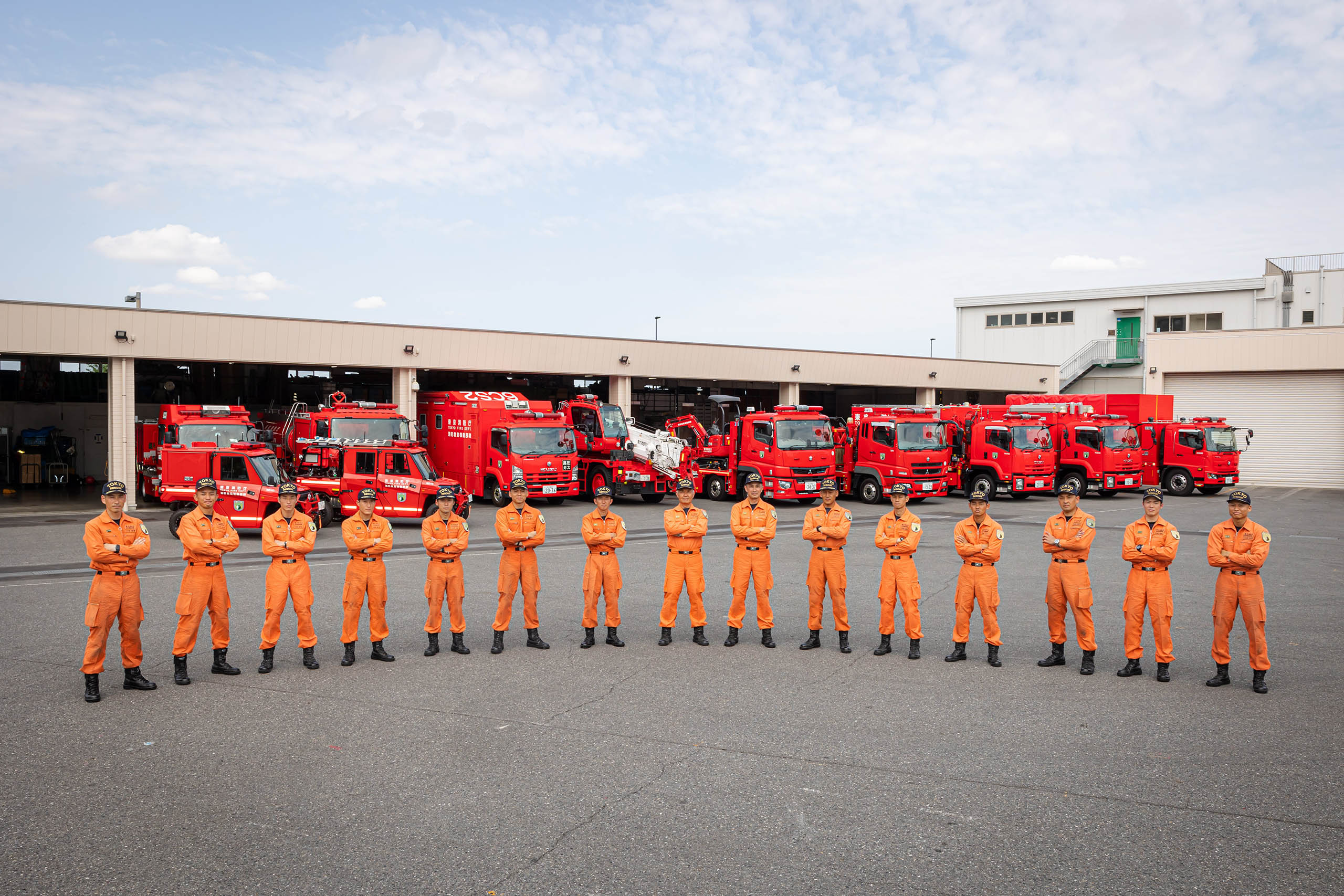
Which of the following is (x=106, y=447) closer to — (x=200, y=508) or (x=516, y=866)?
(x=200, y=508)

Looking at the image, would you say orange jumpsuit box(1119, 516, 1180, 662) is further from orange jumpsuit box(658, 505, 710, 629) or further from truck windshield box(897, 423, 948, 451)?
truck windshield box(897, 423, 948, 451)

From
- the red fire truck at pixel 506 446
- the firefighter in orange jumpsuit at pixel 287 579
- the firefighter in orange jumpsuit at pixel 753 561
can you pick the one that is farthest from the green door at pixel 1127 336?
the firefighter in orange jumpsuit at pixel 287 579

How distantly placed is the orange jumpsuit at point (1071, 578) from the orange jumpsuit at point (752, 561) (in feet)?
8.50

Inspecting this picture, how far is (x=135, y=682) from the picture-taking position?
295 inches

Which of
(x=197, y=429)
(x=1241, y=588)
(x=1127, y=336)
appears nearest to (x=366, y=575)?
(x=1241, y=588)

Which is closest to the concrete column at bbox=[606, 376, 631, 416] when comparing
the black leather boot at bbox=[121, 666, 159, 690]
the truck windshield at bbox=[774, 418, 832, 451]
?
the truck windshield at bbox=[774, 418, 832, 451]

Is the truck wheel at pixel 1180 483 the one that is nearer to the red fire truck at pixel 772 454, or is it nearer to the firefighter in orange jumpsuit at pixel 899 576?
the red fire truck at pixel 772 454

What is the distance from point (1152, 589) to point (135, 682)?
28.1 ft

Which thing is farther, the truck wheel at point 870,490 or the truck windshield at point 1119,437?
the truck windshield at point 1119,437

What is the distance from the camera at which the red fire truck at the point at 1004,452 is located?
86.8 ft

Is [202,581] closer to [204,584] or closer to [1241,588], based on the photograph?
[204,584]

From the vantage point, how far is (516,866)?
14.8 ft

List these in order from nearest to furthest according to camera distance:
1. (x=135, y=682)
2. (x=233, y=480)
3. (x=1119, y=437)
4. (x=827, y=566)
→ 1. (x=135, y=682)
2. (x=827, y=566)
3. (x=233, y=480)
4. (x=1119, y=437)

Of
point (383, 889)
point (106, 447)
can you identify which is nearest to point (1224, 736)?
point (383, 889)
